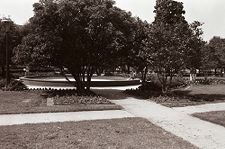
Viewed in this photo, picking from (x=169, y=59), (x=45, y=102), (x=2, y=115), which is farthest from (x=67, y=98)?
(x=169, y=59)

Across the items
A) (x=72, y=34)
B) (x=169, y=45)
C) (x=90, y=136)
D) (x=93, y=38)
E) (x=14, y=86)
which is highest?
(x=72, y=34)

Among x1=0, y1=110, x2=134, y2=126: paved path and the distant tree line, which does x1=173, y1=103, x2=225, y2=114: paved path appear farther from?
the distant tree line

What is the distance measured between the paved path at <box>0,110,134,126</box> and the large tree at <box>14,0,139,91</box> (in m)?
6.67

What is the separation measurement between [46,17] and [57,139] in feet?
39.7

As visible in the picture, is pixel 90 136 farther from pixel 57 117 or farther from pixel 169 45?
Result: pixel 169 45

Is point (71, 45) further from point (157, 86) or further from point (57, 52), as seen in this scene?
point (157, 86)

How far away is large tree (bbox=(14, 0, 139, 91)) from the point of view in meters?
21.3

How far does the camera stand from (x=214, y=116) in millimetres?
14961

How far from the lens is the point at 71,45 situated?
21797mm

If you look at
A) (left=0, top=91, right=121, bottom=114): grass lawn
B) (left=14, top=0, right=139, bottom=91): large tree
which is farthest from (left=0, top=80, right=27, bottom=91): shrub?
(left=0, top=91, right=121, bottom=114): grass lawn

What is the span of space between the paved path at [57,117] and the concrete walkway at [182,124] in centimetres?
117

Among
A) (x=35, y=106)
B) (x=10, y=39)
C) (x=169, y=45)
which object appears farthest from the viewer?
(x=10, y=39)

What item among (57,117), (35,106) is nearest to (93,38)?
(35,106)

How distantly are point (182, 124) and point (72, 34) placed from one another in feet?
34.3
